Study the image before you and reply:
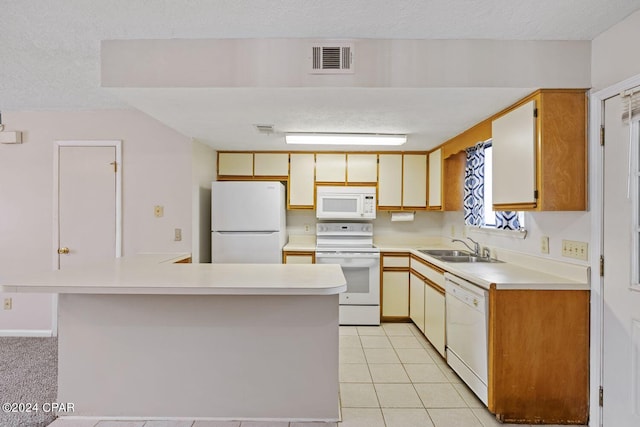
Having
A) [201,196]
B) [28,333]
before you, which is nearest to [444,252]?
[201,196]

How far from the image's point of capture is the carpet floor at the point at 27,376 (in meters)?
2.14

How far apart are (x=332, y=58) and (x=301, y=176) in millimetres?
2195

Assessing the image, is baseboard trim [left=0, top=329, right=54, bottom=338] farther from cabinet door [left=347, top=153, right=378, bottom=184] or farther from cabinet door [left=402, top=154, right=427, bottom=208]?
cabinet door [left=402, top=154, right=427, bottom=208]

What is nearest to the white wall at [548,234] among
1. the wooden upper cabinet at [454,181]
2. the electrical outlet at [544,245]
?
the electrical outlet at [544,245]

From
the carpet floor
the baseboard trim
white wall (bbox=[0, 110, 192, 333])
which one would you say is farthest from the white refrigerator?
the baseboard trim

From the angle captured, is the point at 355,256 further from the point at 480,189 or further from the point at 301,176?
the point at 480,189

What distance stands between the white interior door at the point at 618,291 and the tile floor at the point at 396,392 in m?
0.63

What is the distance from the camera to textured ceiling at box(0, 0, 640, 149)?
66.9 inches

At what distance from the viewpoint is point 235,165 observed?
13.6ft

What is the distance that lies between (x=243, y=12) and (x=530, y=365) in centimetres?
256

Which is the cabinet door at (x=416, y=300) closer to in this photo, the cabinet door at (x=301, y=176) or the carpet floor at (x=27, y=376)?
the cabinet door at (x=301, y=176)

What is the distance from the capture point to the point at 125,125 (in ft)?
11.2

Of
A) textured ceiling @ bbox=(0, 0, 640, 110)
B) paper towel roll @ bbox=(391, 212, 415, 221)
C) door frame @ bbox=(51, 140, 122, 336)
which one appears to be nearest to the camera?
textured ceiling @ bbox=(0, 0, 640, 110)

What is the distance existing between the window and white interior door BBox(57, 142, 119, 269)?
3.48 meters
